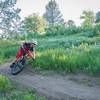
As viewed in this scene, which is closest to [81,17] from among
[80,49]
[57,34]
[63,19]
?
[63,19]

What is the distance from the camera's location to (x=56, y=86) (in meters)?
12.2

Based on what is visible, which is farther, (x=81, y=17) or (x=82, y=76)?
(x=81, y=17)

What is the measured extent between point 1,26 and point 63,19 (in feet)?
123

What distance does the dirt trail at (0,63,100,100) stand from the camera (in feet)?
37.0

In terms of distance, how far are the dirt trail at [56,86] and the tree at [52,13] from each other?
6240 cm

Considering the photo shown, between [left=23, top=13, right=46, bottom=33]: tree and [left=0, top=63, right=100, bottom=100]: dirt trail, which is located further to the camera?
[left=23, top=13, right=46, bottom=33]: tree

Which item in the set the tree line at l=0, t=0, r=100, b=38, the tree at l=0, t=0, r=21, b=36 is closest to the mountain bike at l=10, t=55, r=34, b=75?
the tree line at l=0, t=0, r=100, b=38

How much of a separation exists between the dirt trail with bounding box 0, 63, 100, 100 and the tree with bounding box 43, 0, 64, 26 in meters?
Result: 62.4

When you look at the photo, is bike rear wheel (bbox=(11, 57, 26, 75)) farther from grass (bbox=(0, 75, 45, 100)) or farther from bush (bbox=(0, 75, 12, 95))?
bush (bbox=(0, 75, 12, 95))

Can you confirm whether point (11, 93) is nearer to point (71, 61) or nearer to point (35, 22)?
point (71, 61)

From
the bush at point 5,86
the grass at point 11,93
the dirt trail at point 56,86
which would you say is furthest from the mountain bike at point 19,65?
the bush at point 5,86

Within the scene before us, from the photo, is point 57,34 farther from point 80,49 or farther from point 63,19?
point 63,19

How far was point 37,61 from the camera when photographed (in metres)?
14.2

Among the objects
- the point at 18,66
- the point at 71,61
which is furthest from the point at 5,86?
the point at 71,61
